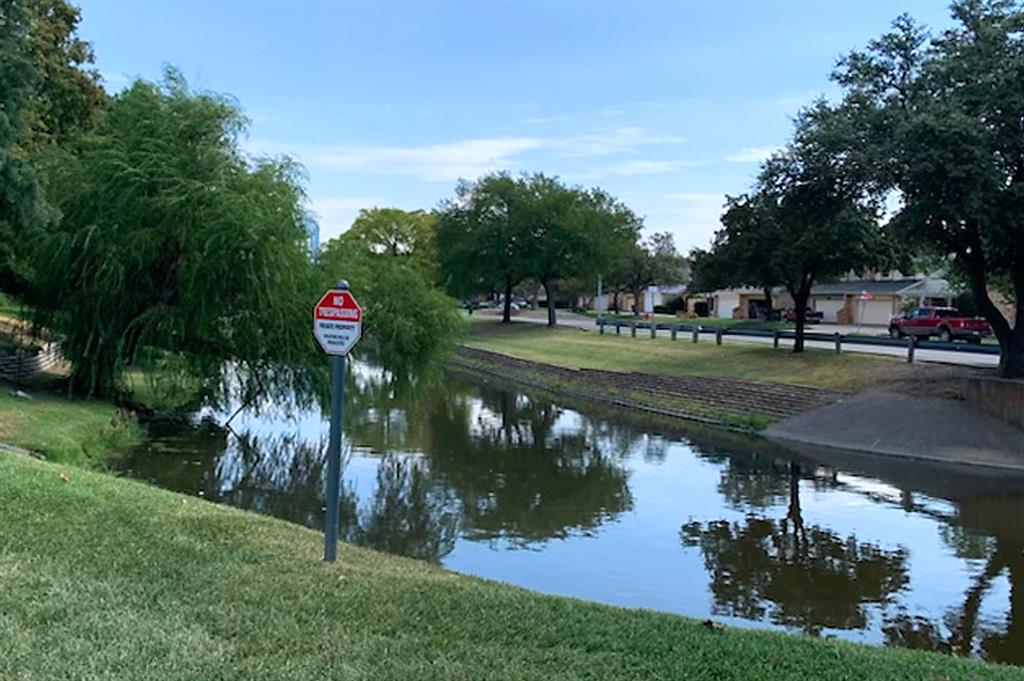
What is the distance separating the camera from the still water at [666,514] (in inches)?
418

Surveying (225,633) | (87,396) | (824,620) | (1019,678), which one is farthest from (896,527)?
(87,396)

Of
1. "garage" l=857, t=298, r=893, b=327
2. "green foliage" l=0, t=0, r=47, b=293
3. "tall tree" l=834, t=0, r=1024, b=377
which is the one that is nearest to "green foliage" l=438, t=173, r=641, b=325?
"garage" l=857, t=298, r=893, b=327

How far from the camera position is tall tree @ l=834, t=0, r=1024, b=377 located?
20.4 m

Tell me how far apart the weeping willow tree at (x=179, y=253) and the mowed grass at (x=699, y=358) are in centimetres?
1642

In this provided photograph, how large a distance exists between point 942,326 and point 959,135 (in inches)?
870

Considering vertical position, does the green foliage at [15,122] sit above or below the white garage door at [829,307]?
above

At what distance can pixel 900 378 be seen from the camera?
26.0 m

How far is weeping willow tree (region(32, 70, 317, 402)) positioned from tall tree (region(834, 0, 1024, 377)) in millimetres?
14538

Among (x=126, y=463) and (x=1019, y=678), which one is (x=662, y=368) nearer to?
(x=126, y=463)

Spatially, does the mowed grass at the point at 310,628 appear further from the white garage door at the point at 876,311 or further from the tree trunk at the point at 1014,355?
the white garage door at the point at 876,311

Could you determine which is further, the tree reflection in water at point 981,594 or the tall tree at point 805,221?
the tall tree at point 805,221

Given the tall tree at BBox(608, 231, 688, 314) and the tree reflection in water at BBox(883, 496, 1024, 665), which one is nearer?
the tree reflection in water at BBox(883, 496, 1024, 665)

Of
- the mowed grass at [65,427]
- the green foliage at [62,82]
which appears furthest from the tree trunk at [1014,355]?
the green foliage at [62,82]

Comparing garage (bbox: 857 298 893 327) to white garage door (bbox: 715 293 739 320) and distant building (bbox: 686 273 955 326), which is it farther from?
white garage door (bbox: 715 293 739 320)
